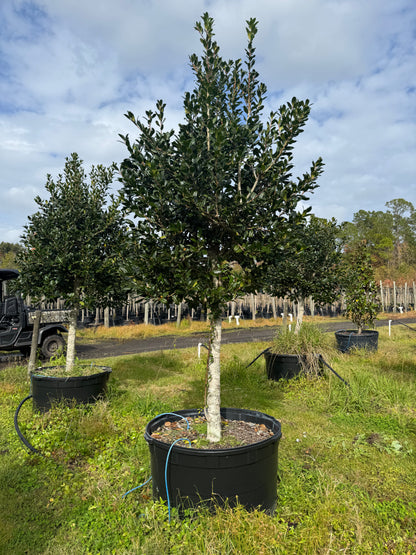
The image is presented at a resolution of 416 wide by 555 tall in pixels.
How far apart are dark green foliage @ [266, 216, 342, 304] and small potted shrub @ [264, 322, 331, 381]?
2180mm

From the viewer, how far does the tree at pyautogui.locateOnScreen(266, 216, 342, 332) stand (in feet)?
35.5

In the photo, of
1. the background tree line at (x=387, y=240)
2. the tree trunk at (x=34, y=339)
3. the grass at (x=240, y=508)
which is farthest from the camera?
the background tree line at (x=387, y=240)

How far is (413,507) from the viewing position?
354 centimetres

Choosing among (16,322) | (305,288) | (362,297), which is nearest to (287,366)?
(305,288)

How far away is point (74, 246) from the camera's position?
7148 millimetres

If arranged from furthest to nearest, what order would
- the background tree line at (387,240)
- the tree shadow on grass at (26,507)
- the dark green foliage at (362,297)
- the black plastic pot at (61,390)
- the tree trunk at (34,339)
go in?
the background tree line at (387,240) → the dark green foliage at (362,297) → the tree trunk at (34,339) → the black plastic pot at (61,390) → the tree shadow on grass at (26,507)

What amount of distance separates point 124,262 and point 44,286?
361cm

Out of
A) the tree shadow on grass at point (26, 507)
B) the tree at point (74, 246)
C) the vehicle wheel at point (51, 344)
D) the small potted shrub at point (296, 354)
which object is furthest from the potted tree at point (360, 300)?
the tree shadow on grass at point (26, 507)

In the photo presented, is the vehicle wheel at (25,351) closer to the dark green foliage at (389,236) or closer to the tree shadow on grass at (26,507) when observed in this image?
the tree shadow on grass at (26,507)

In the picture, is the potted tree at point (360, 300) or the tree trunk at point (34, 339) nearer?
the tree trunk at point (34, 339)

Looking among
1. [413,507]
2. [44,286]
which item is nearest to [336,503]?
[413,507]

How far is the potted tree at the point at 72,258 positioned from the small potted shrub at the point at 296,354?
148 inches

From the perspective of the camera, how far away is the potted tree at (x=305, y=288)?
8.30m

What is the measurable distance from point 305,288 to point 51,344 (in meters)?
8.82
